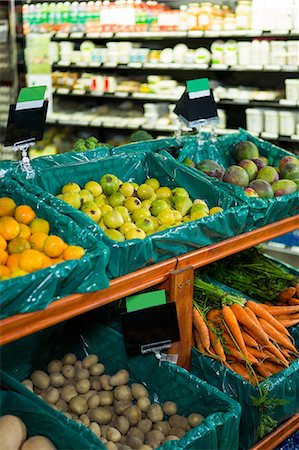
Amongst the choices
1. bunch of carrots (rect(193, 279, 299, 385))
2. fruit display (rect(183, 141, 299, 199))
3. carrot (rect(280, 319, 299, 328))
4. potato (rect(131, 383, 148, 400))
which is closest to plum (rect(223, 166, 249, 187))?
fruit display (rect(183, 141, 299, 199))

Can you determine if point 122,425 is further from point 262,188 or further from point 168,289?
point 262,188

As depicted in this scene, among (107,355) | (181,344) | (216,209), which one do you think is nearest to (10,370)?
(107,355)

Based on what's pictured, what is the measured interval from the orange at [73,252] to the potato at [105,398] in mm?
538

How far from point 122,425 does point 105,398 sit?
129mm

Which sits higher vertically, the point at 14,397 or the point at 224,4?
the point at 224,4

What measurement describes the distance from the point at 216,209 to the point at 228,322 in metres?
0.43

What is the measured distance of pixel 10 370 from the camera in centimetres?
206

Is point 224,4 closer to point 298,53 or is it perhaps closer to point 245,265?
point 298,53

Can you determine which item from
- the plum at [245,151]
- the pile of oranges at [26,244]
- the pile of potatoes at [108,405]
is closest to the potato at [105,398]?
the pile of potatoes at [108,405]

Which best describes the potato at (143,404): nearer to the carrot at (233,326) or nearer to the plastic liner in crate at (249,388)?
the plastic liner in crate at (249,388)

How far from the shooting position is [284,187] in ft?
7.94

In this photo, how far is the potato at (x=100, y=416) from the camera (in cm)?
183

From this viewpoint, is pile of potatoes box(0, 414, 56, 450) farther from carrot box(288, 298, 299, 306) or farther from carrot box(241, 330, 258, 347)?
carrot box(288, 298, 299, 306)

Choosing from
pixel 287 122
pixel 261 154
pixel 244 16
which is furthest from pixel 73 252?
pixel 244 16
